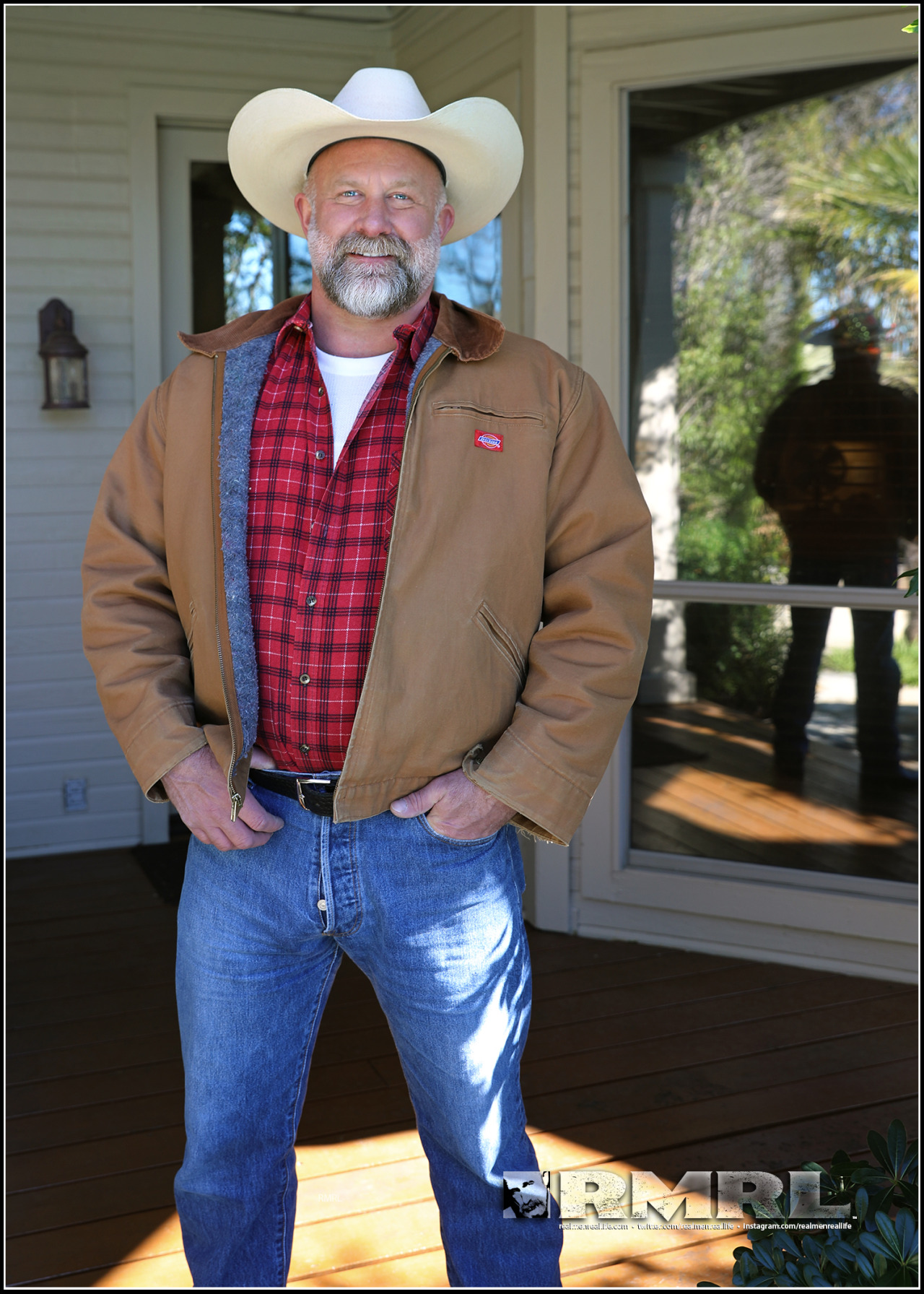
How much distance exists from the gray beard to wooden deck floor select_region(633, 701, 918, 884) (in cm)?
214

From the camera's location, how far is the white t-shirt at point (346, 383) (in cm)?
172

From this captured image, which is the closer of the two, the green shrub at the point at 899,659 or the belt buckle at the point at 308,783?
the belt buckle at the point at 308,783

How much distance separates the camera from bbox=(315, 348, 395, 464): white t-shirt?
1721 millimetres

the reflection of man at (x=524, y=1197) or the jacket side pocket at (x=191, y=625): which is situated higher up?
the jacket side pocket at (x=191, y=625)

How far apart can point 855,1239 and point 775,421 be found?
94.2 inches

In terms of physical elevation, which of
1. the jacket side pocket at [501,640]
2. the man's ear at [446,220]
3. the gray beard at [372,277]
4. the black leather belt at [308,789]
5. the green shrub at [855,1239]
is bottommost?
the green shrub at [855,1239]

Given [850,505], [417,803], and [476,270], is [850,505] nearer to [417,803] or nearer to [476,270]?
[476,270]

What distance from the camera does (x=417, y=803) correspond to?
1.61 meters

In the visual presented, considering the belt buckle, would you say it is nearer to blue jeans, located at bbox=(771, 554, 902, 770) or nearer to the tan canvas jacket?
the tan canvas jacket

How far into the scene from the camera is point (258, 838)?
5.38 ft

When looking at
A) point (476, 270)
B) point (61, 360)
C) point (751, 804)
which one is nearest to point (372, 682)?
point (751, 804)

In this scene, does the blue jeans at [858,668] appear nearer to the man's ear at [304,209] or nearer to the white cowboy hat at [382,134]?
the white cowboy hat at [382,134]

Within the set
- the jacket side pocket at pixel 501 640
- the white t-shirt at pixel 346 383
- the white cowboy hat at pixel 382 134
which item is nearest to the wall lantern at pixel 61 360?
the white cowboy hat at pixel 382 134

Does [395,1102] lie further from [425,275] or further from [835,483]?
[835,483]
